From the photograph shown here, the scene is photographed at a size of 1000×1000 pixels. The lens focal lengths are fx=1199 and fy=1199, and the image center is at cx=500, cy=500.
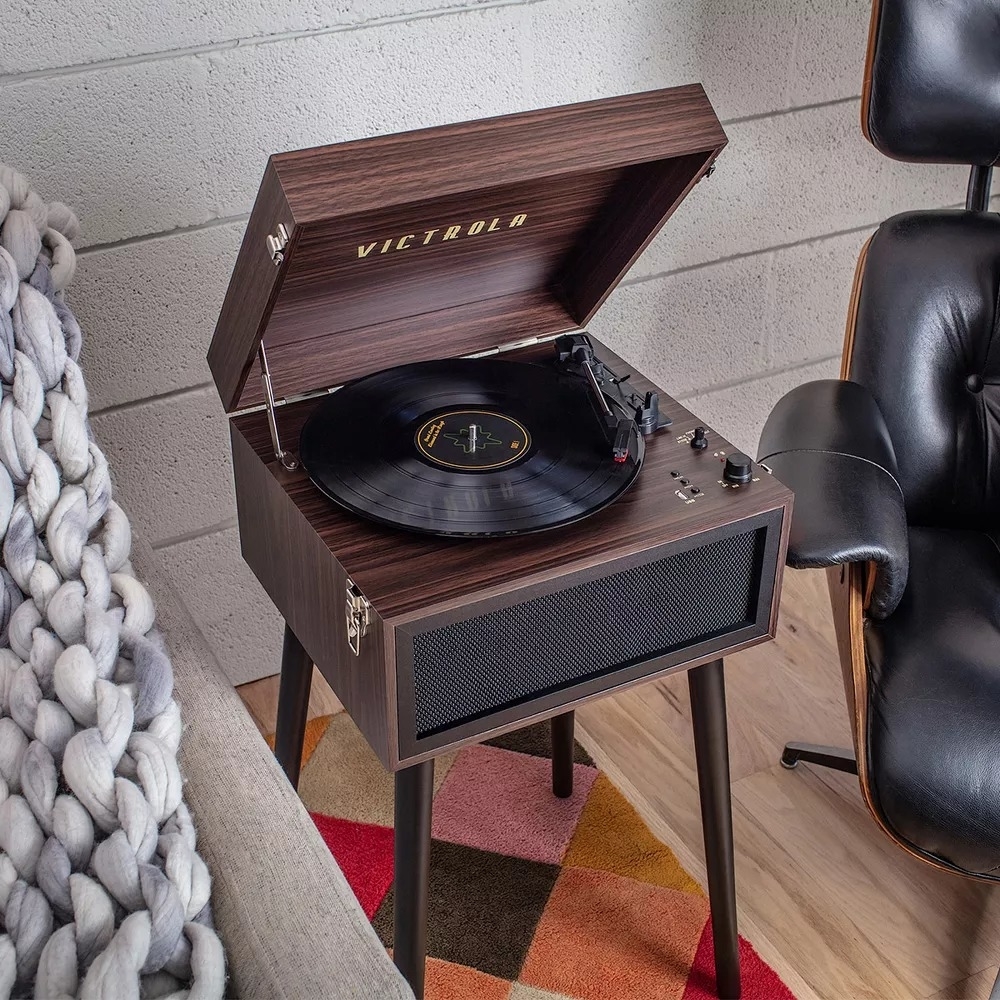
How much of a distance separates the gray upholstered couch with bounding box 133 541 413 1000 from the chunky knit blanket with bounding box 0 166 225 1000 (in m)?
0.04

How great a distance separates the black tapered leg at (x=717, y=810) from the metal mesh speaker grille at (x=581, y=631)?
0.09m

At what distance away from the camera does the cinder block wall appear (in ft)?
4.59

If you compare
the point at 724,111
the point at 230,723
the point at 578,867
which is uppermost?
the point at 724,111

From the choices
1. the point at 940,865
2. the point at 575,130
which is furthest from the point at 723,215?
the point at 940,865

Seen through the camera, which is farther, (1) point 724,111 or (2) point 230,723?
(1) point 724,111

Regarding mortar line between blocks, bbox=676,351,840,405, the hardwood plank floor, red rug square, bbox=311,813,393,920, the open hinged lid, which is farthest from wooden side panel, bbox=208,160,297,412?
mortar line between blocks, bbox=676,351,840,405

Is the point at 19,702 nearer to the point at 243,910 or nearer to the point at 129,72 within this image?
the point at 243,910

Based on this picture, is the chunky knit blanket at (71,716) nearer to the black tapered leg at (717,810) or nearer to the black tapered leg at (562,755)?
the black tapered leg at (717,810)

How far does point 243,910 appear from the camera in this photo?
82 cm

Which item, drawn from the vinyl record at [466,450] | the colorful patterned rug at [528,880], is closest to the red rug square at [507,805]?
the colorful patterned rug at [528,880]

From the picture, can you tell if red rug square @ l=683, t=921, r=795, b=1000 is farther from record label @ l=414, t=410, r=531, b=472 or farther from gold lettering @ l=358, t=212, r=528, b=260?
gold lettering @ l=358, t=212, r=528, b=260

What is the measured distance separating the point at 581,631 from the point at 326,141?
80 cm

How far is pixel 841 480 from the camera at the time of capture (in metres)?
1.28

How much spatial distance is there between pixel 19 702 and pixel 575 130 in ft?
2.13
